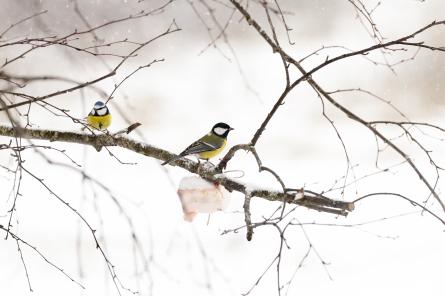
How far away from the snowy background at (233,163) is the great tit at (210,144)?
101cm

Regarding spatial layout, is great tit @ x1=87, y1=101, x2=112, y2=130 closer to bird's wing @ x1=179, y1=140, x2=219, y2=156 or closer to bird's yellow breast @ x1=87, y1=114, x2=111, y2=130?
bird's yellow breast @ x1=87, y1=114, x2=111, y2=130

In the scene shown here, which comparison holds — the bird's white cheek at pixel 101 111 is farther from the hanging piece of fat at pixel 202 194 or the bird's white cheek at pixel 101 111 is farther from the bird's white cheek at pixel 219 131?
the hanging piece of fat at pixel 202 194

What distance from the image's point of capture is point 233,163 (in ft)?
21.7

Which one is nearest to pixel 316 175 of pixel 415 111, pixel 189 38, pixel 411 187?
pixel 411 187

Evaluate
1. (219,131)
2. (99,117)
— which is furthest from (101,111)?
(219,131)

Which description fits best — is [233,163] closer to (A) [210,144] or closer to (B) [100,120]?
(B) [100,120]

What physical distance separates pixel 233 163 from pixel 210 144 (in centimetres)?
401

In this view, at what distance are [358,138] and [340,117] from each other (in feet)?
1.50

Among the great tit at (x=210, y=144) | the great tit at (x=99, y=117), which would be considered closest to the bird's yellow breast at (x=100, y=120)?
the great tit at (x=99, y=117)

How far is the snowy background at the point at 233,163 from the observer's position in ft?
14.9

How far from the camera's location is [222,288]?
4.45 metres

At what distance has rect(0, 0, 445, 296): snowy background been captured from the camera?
14.9 feet

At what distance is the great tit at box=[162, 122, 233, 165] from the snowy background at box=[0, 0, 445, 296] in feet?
3.33

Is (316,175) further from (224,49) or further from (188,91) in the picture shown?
(224,49)
